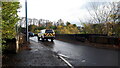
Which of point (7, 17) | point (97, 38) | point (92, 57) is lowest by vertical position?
point (92, 57)

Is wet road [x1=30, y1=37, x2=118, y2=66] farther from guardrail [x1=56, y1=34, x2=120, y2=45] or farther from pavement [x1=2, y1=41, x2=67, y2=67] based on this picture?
guardrail [x1=56, y1=34, x2=120, y2=45]

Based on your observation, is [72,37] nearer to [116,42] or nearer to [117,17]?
[117,17]

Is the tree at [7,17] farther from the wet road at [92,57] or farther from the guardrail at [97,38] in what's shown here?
the guardrail at [97,38]

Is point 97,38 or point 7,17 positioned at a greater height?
point 7,17

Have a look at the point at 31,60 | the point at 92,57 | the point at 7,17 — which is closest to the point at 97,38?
the point at 92,57

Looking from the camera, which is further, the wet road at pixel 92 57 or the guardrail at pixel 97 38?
the guardrail at pixel 97 38

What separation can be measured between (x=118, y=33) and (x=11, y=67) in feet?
47.5

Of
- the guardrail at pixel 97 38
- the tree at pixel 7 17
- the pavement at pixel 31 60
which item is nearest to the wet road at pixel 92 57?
the pavement at pixel 31 60

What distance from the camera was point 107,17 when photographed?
74.1 feet

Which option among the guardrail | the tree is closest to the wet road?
the guardrail

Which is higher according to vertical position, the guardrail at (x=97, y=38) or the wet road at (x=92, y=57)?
the guardrail at (x=97, y=38)

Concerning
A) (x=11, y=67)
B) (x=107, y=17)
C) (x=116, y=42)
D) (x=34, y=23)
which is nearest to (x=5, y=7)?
(x=11, y=67)

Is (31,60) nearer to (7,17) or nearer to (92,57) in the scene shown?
(7,17)

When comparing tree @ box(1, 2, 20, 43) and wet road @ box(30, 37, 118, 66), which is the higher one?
tree @ box(1, 2, 20, 43)
